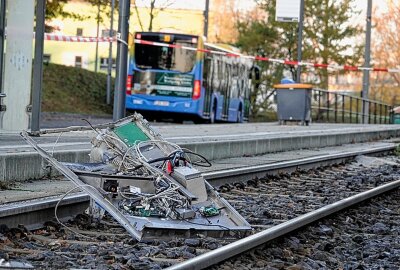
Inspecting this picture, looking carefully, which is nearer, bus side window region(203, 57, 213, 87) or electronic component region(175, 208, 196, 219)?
electronic component region(175, 208, 196, 219)

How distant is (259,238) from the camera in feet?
27.9

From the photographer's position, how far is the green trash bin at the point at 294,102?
35.0 meters

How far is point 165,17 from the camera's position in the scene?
89062 mm

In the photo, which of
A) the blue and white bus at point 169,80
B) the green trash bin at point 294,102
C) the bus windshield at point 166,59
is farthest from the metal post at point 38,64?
the bus windshield at point 166,59

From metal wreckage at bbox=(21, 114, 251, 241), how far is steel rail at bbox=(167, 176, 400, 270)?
13.8 inches

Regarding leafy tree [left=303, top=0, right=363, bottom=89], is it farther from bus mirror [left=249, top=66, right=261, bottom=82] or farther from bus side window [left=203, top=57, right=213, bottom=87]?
bus side window [left=203, top=57, right=213, bottom=87]

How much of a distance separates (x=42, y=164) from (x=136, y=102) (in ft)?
84.6

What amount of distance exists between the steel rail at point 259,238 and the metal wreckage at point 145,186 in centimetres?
35

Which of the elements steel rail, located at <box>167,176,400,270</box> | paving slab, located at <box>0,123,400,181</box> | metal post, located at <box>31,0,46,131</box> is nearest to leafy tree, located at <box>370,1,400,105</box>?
paving slab, located at <box>0,123,400,181</box>

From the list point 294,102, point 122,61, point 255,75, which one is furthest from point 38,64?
point 255,75

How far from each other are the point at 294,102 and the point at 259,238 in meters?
26.9

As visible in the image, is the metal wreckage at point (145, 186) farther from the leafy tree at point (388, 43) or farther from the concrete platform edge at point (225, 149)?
the leafy tree at point (388, 43)

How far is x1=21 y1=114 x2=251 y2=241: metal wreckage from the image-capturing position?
870 centimetres

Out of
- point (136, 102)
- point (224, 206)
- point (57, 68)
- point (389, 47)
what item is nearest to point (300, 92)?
point (136, 102)
